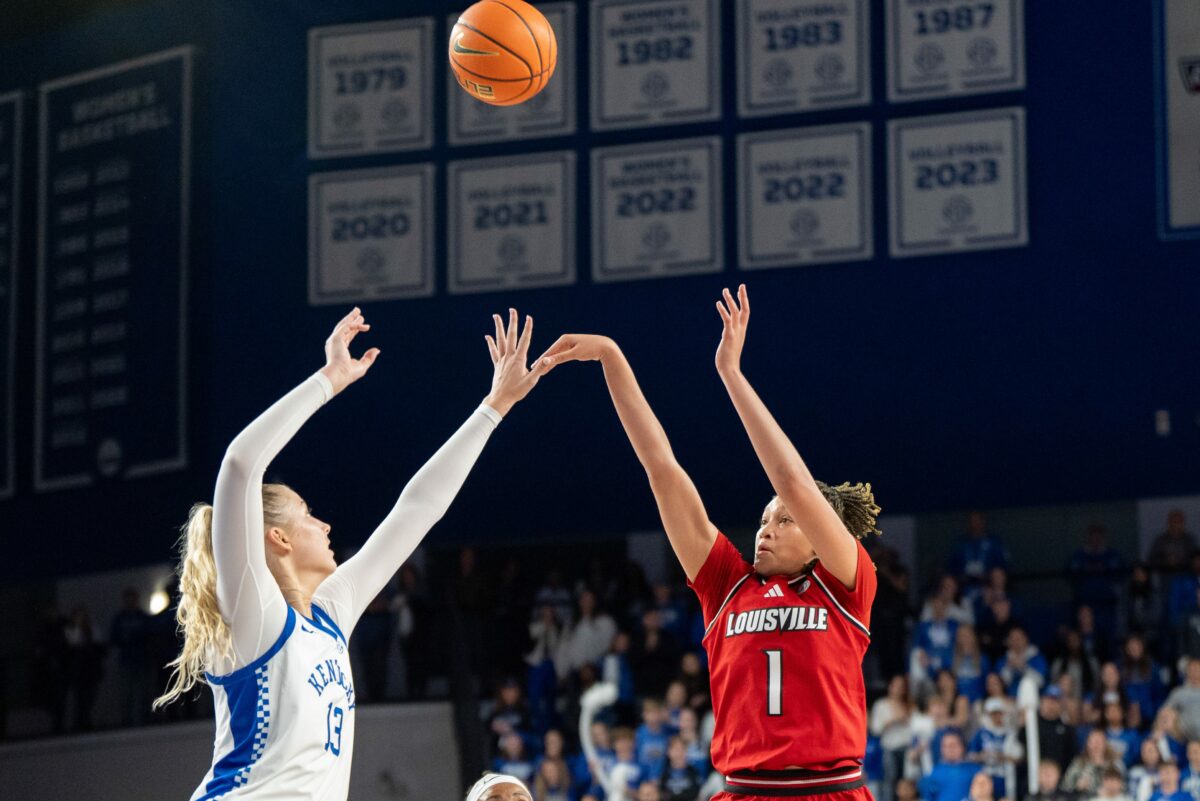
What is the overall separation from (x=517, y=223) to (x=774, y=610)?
12.7 metres

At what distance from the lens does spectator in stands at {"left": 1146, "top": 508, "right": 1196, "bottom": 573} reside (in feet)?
49.8

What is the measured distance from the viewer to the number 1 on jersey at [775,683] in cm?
486

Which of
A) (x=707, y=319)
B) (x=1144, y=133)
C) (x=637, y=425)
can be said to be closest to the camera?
(x=637, y=425)

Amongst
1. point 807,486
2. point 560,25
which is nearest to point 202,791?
point 807,486

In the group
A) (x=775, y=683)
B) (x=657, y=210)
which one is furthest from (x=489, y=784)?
(x=657, y=210)

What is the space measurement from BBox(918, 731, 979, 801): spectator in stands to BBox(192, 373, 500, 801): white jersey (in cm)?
990

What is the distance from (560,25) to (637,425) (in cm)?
1275

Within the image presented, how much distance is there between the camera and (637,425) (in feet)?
17.3

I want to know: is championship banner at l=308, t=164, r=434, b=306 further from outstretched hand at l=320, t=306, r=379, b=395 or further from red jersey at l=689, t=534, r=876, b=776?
outstretched hand at l=320, t=306, r=379, b=395

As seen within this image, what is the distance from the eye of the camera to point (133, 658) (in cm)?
1733

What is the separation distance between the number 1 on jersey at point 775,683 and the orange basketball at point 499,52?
14.2 feet

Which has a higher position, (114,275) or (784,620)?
(114,275)

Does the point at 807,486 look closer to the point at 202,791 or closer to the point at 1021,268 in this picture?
the point at 202,791

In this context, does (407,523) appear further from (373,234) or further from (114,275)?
(114,275)
